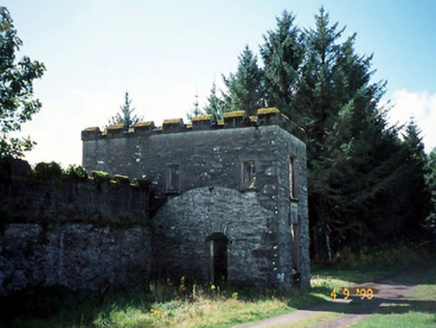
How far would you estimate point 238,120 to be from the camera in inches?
561

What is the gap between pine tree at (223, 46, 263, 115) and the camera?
2619cm

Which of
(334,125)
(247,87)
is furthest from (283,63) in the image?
(334,125)

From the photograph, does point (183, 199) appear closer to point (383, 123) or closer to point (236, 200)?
point (236, 200)

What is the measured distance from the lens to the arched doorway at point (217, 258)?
1402 cm

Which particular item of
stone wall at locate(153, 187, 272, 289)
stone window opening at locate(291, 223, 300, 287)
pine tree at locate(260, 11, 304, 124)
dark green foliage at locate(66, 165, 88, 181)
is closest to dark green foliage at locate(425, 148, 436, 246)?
pine tree at locate(260, 11, 304, 124)

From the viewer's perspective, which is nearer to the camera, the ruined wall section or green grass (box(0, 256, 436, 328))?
green grass (box(0, 256, 436, 328))

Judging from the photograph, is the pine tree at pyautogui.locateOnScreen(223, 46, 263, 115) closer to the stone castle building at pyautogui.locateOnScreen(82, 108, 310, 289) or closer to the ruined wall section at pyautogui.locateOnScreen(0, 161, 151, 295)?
the stone castle building at pyautogui.locateOnScreen(82, 108, 310, 289)

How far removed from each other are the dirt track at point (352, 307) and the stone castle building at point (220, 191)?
5.89ft

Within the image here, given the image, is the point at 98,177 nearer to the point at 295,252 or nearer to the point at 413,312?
the point at 295,252

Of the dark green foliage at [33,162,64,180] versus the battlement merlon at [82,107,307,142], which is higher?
the battlement merlon at [82,107,307,142]

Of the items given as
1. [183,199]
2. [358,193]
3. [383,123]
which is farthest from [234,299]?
[383,123]

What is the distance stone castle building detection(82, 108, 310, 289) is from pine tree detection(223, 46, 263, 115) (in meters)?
10.7

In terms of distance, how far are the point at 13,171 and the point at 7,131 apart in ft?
13.9
